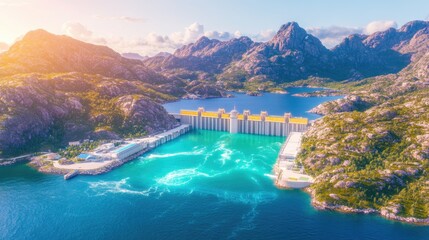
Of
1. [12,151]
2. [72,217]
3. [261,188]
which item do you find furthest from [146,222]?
[12,151]

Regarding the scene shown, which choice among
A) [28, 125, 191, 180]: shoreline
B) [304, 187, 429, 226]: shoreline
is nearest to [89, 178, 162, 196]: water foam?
[28, 125, 191, 180]: shoreline

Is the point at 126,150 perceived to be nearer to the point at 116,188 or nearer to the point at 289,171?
the point at 116,188

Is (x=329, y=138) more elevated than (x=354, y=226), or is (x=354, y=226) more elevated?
(x=329, y=138)

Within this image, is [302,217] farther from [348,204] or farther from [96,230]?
[96,230]

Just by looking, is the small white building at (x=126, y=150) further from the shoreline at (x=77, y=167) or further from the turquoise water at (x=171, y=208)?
the turquoise water at (x=171, y=208)

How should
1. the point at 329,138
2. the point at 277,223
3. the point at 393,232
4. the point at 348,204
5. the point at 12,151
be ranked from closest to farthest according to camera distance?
the point at 393,232
the point at 277,223
the point at 348,204
the point at 329,138
the point at 12,151

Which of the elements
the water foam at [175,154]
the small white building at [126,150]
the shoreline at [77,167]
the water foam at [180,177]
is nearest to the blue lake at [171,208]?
the water foam at [180,177]

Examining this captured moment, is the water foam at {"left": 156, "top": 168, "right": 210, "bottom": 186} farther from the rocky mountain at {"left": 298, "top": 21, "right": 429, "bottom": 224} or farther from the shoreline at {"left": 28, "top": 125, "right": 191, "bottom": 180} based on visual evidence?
the rocky mountain at {"left": 298, "top": 21, "right": 429, "bottom": 224}
